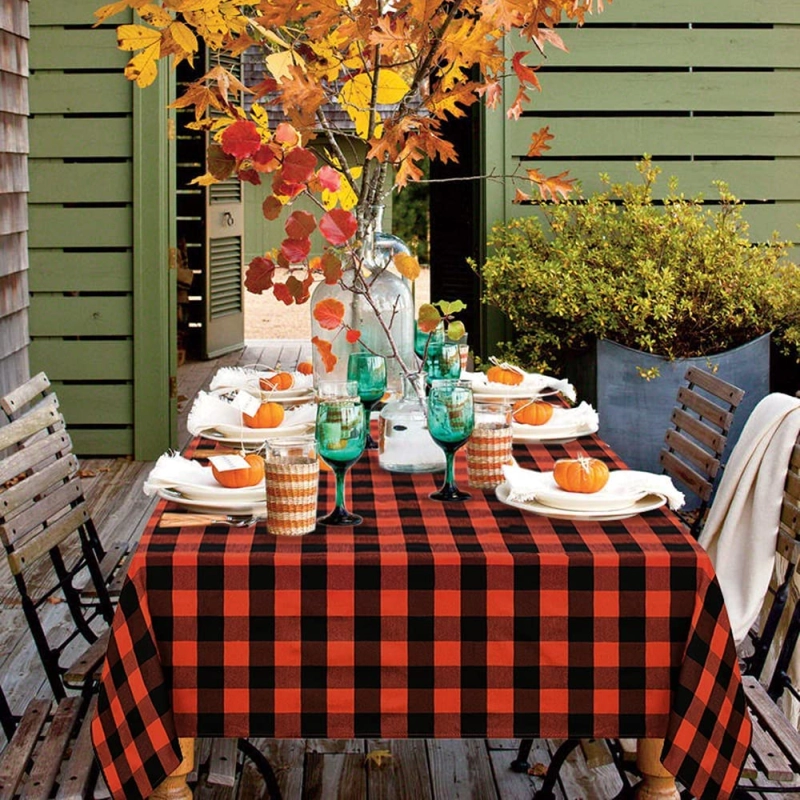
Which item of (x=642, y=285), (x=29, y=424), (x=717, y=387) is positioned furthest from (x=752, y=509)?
(x=642, y=285)

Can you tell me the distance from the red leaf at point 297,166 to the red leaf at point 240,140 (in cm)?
7

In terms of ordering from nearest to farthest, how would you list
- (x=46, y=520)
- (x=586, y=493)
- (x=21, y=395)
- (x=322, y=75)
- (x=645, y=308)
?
(x=586, y=493) < (x=322, y=75) < (x=46, y=520) < (x=21, y=395) < (x=645, y=308)

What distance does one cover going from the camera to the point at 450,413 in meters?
2.48

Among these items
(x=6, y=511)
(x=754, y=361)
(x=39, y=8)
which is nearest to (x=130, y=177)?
(x=39, y=8)

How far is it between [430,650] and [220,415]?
1.24 m

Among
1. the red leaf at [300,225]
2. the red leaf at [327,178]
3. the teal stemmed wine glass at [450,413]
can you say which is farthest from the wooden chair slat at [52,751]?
the red leaf at [327,178]

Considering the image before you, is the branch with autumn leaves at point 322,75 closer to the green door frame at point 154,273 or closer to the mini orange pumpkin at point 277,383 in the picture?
the mini orange pumpkin at point 277,383

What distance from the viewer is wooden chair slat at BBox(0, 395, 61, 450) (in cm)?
285

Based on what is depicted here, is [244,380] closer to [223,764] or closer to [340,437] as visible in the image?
[223,764]

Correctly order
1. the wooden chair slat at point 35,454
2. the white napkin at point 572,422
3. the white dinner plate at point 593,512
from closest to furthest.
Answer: the white dinner plate at point 593,512
the wooden chair slat at point 35,454
the white napkin at point 572,422

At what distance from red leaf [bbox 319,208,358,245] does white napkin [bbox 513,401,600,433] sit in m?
0.98

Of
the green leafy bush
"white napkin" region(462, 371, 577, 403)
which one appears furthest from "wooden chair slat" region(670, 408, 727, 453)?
the green leafy bush

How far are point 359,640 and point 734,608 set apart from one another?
128 cm

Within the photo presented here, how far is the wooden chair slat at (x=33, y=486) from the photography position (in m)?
2.64
